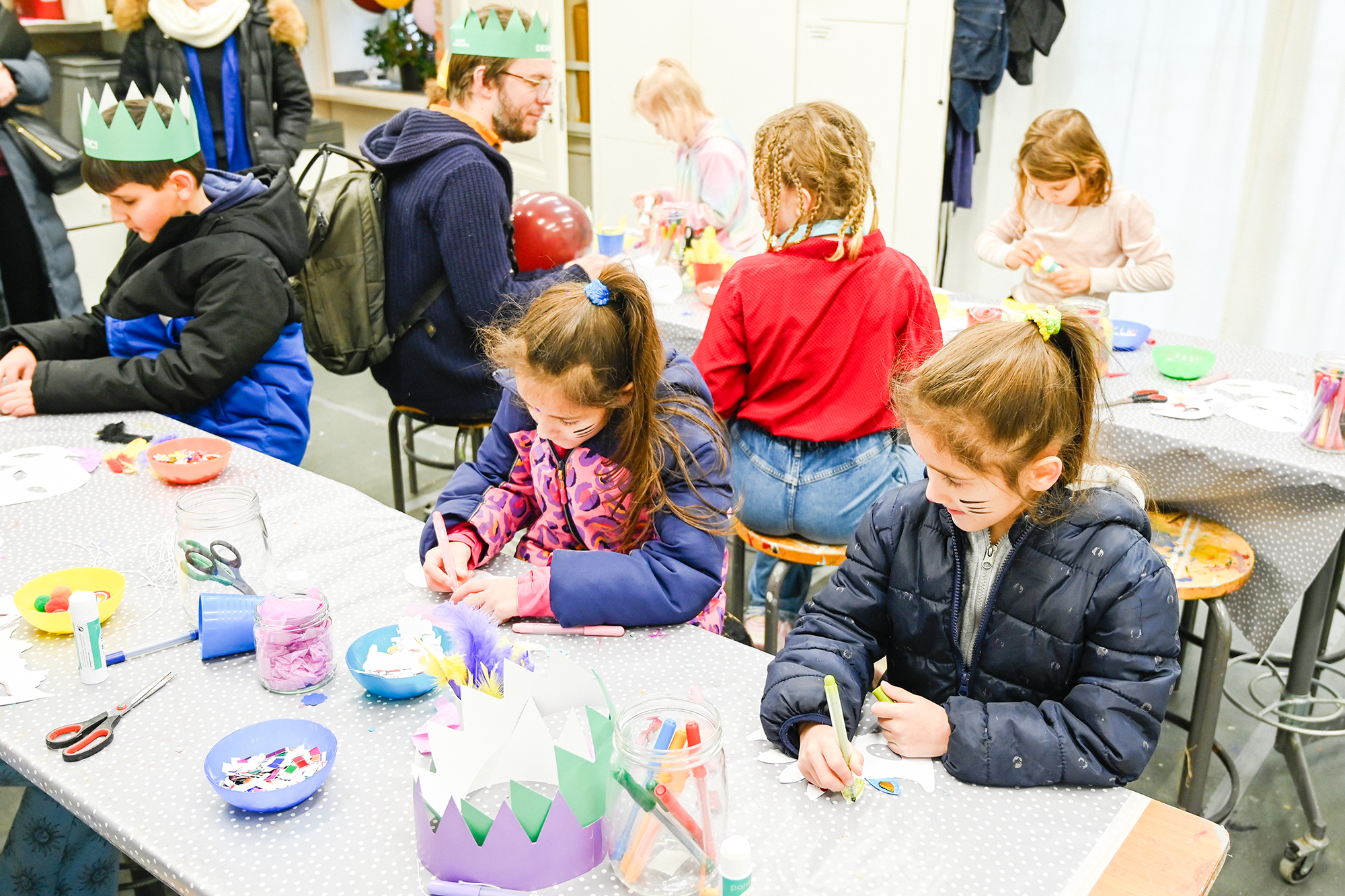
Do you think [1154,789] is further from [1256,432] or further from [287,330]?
[287,330]

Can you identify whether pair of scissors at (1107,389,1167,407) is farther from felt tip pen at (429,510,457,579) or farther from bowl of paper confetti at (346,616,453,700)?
bowl of paper confetti at (346,616,453,700)

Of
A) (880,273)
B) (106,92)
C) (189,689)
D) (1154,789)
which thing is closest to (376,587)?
(189,689)

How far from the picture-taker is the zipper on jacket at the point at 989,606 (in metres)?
1.24

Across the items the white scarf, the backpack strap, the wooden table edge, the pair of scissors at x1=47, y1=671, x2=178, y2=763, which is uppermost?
the white scarf

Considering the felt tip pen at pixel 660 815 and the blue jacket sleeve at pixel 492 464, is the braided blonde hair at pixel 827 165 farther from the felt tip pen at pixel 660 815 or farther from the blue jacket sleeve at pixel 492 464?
the felt tip pen at pixel 660 815

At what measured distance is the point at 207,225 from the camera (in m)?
2.17

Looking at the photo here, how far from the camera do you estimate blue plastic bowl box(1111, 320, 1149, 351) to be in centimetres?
256

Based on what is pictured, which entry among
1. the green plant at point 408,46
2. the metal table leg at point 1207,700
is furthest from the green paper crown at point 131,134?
the green plant at point 408,46

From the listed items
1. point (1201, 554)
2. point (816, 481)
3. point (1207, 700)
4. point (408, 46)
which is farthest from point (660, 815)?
point (408, 46)

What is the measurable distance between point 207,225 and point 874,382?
4.52 feet

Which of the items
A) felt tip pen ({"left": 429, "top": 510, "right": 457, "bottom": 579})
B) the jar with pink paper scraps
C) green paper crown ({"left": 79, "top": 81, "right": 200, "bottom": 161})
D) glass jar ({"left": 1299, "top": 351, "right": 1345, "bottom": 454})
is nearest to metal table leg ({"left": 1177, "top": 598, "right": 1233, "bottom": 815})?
glass jar ({"left": 1299, "top": 351, "right": 1345, "bottom": 454})

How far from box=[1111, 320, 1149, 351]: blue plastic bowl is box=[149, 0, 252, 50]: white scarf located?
3.16 m

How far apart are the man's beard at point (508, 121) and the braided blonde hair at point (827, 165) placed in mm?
922

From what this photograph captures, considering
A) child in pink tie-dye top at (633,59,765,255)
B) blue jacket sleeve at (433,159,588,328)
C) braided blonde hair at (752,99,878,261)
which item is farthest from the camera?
child in pink tie-dye top at (633,59,765,255)
